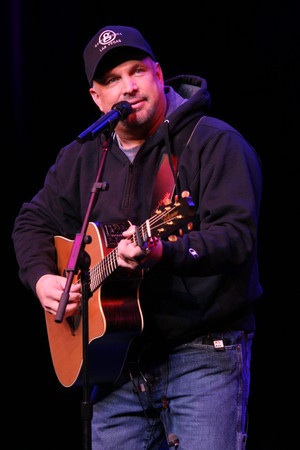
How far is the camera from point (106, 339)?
2.61 meters

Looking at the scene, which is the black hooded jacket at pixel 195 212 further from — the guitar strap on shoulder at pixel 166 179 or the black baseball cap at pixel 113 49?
the black baseball cap at pixel 113 49

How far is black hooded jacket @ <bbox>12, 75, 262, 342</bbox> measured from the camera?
2328 mm

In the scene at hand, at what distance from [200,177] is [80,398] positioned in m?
2.39

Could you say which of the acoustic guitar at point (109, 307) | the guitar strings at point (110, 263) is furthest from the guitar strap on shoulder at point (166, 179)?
the guitar strings at point (110, 263)

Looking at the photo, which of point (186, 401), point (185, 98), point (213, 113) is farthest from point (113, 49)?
point (186, 401)

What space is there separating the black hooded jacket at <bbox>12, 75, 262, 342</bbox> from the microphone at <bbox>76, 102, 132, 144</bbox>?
0.24 metres

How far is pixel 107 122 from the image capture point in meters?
2.48

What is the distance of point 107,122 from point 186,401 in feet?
3.52

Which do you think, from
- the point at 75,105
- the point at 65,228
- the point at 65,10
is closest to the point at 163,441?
the point at 65,228

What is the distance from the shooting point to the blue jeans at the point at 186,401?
2561mm

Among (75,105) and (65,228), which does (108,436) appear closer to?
(65,228)

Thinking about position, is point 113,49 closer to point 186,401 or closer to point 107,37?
point 107,37

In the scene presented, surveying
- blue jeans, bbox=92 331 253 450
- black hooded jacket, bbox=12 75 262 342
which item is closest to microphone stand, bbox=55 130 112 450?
black hooded jacket, bbox=12 75 262 342

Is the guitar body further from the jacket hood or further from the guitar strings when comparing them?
the jacket hood
